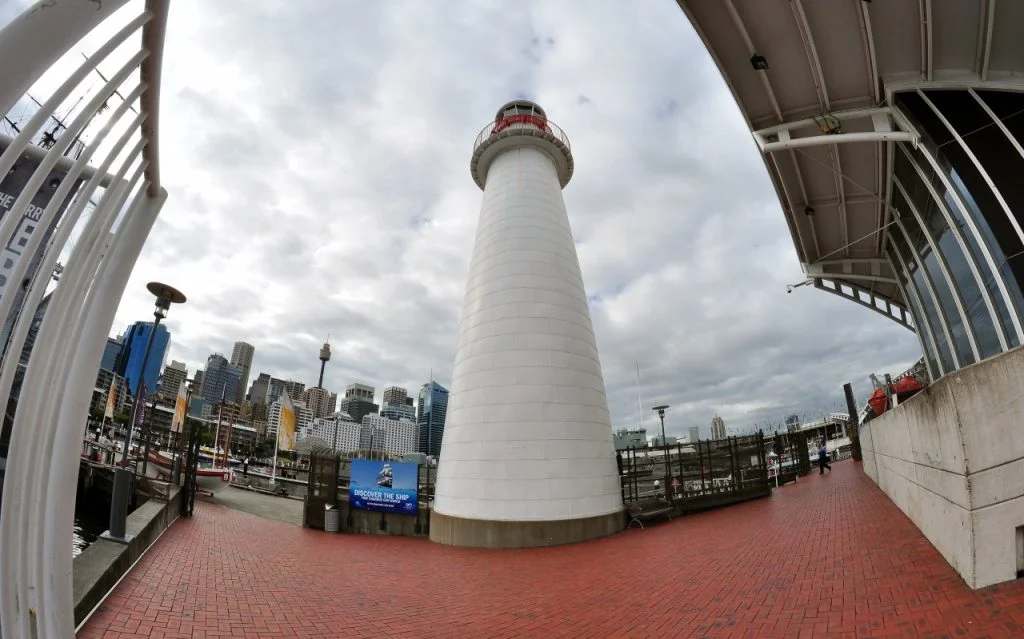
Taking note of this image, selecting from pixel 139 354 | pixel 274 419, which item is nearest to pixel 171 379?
pixel 274 419

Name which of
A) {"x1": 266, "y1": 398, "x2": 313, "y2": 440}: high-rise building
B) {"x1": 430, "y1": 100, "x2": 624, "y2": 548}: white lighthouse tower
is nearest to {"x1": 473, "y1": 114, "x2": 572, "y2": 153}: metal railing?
{"x1": 430, "y1": 100, "x2": 624, "y2": 548}: white lighthouse tower

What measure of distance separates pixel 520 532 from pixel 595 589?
158 inches

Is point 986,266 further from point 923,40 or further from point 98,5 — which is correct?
point 98,5

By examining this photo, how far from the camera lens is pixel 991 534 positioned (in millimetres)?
4672

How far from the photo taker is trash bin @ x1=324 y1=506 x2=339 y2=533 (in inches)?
553

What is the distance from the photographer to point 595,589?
729 centimetres

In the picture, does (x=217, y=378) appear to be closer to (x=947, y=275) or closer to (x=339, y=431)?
(x=339, y=431)

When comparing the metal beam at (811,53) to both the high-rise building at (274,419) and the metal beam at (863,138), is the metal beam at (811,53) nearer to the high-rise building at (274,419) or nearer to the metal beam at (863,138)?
the metal beam at (863,138)

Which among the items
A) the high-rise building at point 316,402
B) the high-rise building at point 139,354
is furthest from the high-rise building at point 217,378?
the high-rise building at point 139,354

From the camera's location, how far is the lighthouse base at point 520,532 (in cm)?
1099

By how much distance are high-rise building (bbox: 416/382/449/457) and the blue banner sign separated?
117205 mm

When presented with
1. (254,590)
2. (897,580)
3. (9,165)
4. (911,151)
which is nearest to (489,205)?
(911,151)

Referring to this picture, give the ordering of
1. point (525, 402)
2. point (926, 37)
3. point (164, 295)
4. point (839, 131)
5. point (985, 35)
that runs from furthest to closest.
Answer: point (164, 295), point (525, 402), point (839, 131), point (926, 37), point (985, 35)

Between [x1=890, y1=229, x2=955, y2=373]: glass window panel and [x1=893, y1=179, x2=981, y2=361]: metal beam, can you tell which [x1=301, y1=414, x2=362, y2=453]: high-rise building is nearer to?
[x1=890, y1=229, x2=955, y2=373]: glass window panel
